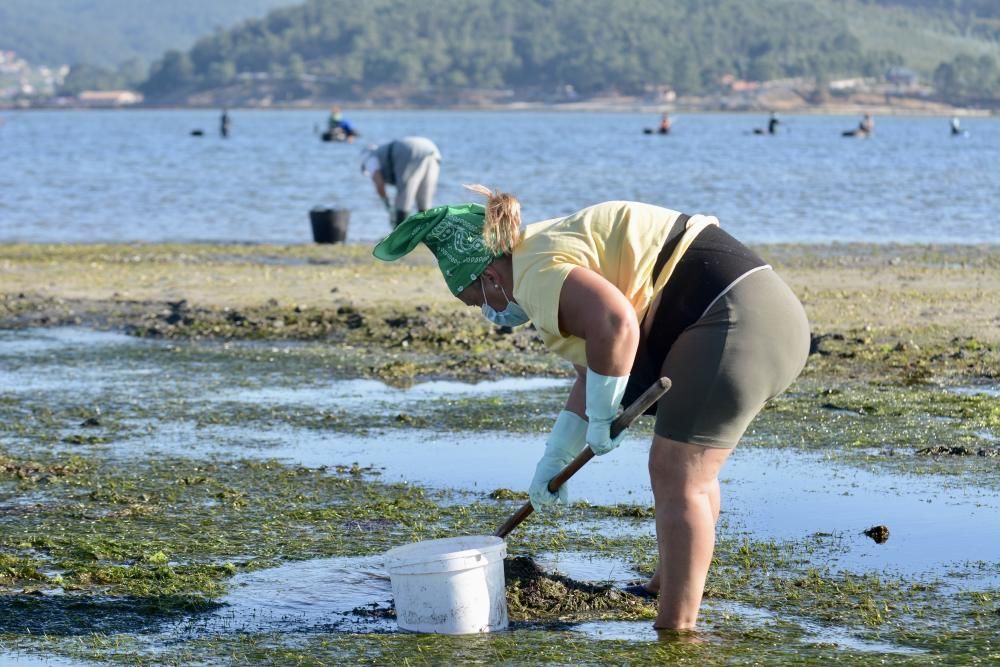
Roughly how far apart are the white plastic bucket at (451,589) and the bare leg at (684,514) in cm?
57

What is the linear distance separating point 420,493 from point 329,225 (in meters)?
12.9

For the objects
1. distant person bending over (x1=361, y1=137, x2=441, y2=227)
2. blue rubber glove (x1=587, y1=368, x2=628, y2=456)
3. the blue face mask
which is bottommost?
distant person bending over (x1=361, y1=137, x2=441, y2=227)

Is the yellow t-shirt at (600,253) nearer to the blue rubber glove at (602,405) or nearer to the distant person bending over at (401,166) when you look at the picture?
the blue rubber glove at (602,405)

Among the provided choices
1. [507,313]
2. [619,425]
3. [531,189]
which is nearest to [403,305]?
[507,313]

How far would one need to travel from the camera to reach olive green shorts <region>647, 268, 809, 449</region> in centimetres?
443

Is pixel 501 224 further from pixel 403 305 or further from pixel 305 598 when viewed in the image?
pixel 403 305

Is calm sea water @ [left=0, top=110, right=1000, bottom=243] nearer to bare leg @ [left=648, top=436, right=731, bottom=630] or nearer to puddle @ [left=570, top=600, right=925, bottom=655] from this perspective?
puddle @ [left=570, top=600, right=925, bottom=655]

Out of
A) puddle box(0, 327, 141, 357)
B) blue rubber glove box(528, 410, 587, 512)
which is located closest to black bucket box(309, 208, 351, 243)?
puddle box(0, 327, 141, 357)

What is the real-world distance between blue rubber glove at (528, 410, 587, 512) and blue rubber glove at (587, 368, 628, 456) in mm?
305

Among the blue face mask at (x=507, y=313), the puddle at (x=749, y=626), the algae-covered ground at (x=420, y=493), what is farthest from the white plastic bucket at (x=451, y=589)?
the blue face mask at (x=507, y=313)

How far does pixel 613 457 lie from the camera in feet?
25.1

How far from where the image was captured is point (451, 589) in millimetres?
4824

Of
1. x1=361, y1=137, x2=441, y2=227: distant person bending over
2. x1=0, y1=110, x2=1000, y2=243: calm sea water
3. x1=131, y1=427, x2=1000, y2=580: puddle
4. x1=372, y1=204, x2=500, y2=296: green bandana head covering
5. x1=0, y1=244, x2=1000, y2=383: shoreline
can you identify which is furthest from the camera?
x1=0, y1=110, x2=1000, y2=243: calm sea water

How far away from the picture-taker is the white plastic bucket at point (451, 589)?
477cm
